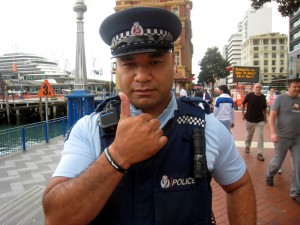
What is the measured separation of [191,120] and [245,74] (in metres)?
21.5

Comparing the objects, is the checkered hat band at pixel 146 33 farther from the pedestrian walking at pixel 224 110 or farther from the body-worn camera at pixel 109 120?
the pedestrian walking at pixel 224 110

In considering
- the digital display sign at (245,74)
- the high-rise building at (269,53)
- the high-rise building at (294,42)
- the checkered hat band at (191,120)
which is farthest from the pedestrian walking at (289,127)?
the high-rise building at (269,53)

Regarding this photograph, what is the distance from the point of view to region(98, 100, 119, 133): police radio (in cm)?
112

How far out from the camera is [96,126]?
3.88ft

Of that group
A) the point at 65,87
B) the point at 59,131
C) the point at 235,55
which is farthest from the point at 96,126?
the point at 235,55

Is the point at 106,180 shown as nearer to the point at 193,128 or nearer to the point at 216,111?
the point at 193,128

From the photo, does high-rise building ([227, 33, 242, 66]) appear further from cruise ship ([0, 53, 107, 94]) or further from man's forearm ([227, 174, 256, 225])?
man's forearm ([227, 174, 256, 225])

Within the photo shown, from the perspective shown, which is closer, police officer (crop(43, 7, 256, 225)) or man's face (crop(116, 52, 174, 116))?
police officer (crop(43, 7, 256, 225))

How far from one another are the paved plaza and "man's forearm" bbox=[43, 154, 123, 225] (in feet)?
9.36

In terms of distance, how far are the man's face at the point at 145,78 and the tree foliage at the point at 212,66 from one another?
165 ft

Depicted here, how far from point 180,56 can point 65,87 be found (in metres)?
64.8

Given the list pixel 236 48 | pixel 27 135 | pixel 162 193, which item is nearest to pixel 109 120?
pixel 162 193

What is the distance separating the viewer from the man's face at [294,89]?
4121 millimetres

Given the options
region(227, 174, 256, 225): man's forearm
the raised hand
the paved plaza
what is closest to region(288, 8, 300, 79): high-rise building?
the paved plaza
